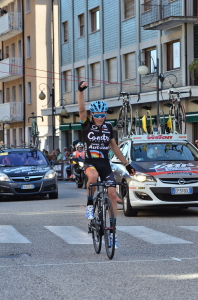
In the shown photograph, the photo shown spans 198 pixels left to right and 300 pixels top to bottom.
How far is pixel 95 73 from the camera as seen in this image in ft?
151

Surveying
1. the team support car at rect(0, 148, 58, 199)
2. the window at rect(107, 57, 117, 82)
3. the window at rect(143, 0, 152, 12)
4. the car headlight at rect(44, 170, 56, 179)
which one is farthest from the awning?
the car headlight at rect(44, 170, 56, 179)

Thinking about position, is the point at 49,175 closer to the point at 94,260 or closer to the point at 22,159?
the point at 22,159

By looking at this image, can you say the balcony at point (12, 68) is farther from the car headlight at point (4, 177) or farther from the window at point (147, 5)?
the car headlight at point (4, 177)

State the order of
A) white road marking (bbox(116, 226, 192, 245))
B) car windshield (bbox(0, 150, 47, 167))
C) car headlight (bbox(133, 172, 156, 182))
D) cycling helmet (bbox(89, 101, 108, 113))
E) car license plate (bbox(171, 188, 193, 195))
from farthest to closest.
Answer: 1. car windshield (bbox(0, 150, 47, 167))
2. car headlight (bbox(133, 172, 156, 182))
3. car license plate (bbox(171, 188, 193, 195))
4. white road marking (bbox(116, 226, 192, 245))
5. cycling helmet (bbox(89, 101, 108, 113))

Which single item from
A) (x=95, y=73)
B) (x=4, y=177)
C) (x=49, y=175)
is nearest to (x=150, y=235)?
(x=4, y=177)

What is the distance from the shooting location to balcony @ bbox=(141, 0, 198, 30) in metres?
34.5

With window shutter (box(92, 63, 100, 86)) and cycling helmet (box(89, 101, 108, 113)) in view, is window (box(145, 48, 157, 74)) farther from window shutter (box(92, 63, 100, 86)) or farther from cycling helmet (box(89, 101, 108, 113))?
cycling helmet (box(89, 101, 108, 113))

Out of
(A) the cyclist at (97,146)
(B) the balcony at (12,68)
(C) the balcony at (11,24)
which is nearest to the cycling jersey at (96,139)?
(A) the cyclist at (97,146)

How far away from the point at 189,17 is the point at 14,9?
28947 millimetres

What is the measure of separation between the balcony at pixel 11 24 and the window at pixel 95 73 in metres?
14.2

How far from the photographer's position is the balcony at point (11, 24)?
58625 mm

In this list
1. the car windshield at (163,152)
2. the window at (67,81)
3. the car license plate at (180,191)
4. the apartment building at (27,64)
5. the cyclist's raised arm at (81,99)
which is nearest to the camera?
the cyclist's raised arm at (81,99)

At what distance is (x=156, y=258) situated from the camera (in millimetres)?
9195

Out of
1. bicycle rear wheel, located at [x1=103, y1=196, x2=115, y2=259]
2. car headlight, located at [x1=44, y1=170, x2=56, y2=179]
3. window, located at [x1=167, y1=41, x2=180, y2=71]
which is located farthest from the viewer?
window, located at [x1=167, y1=41, x2=180, y2=71]
